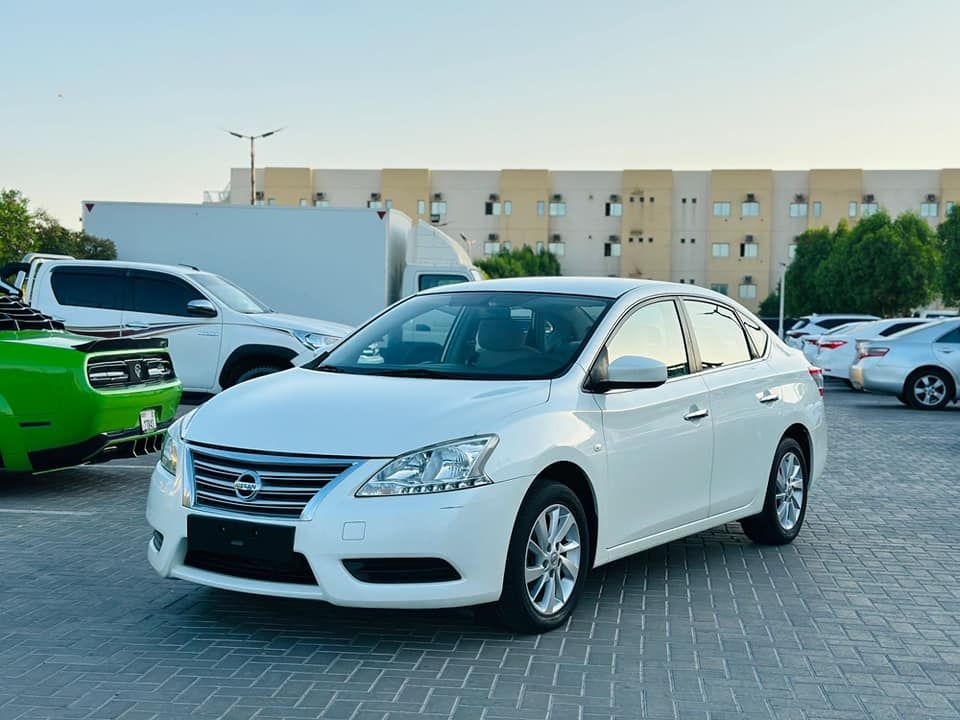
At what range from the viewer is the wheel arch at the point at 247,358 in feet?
47.4

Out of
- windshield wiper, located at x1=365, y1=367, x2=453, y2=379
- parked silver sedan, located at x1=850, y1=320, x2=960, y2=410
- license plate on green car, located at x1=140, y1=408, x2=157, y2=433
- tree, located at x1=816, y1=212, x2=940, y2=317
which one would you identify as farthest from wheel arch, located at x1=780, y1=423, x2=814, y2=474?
tree, located at x1=816, y1=212, x2=940, y2=317

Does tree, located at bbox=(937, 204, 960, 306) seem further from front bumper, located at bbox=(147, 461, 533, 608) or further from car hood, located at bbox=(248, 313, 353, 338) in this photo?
front bumper, located at bbox=(147, 461, 533, 608)

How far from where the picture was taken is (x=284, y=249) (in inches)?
770

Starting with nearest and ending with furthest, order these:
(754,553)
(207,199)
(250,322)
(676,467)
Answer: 1. (676,467)
2. (754,553)
3. (250,322)
4. (207,199)

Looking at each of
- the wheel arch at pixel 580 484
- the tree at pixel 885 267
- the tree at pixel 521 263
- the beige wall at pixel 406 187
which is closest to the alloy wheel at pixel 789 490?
the wheel arch at pixel 580 484

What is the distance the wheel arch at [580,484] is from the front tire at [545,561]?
0.13 ft

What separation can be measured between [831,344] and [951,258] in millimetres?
28897

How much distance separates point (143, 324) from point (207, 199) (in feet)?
144

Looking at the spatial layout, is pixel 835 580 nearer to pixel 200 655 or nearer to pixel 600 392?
pixel 600 392

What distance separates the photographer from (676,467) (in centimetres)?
631

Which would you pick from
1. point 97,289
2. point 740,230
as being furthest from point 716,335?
point 740,230

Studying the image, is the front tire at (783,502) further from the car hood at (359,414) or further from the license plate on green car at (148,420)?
the license plate on green car at (148,420)

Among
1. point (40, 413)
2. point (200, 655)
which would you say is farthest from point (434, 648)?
point (40, 413)

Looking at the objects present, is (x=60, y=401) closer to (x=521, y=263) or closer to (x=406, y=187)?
(x=521, y=263)
